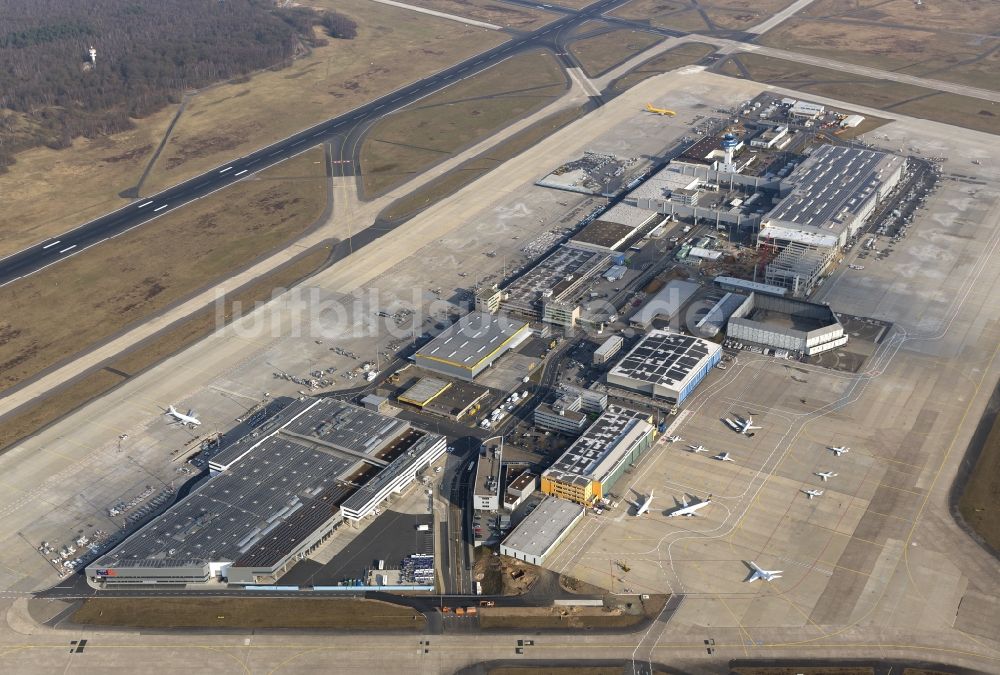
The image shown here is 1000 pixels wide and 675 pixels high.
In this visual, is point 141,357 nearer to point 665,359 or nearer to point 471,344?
point 471,344

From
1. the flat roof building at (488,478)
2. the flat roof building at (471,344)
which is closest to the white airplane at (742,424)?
the flat roof building at (488,478)

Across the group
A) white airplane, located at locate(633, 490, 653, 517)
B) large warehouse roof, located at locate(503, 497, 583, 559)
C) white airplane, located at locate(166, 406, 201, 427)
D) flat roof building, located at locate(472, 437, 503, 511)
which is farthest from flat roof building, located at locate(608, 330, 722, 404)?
white airplane, located at locate(166, 406, 201, 427)

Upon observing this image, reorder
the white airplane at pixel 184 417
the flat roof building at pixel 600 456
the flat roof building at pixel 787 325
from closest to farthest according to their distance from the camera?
the flat roof building at pixel 600 456, the white airplane at pixel 184 417, the flat roof building at pixel 787 325

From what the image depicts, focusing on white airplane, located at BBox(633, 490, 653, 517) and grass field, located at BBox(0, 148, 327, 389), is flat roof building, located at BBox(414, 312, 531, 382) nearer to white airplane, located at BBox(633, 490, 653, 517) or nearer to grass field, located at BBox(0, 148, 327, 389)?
white airplane, located at BBox(633, 490, 653, 517)

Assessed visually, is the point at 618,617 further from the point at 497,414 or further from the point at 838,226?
the point at 838,226

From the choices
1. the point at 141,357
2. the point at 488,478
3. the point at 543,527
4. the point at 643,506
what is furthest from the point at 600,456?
the point at 141,357

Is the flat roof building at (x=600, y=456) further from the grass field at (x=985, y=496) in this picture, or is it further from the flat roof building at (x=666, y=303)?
the grass field at (x=985, y=496)
